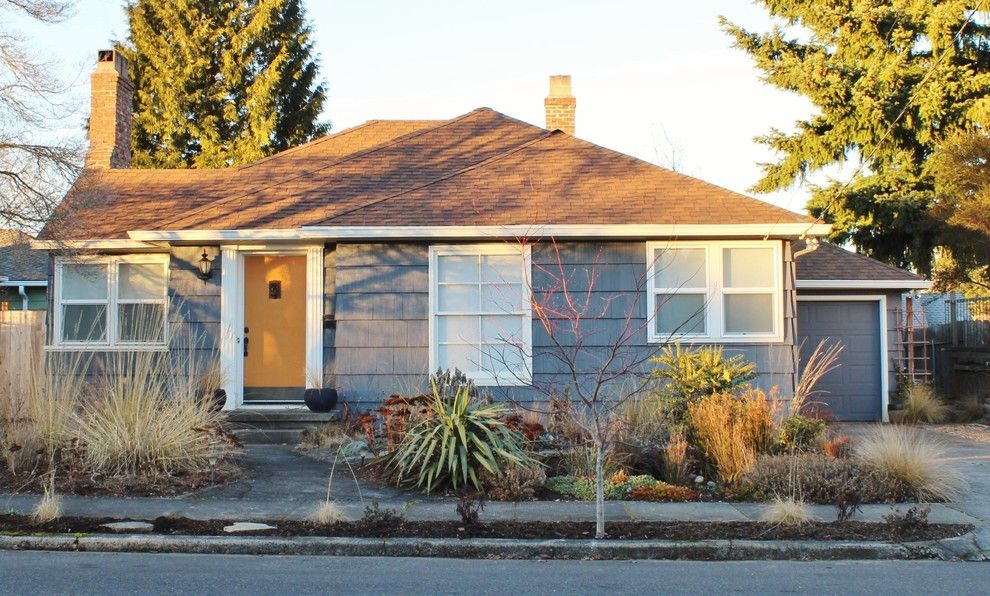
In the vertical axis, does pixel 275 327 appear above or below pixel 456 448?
above

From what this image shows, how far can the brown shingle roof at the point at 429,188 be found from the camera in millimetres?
12359

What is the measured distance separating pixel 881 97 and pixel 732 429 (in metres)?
13.8

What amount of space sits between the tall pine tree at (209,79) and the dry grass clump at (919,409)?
20.1 meters

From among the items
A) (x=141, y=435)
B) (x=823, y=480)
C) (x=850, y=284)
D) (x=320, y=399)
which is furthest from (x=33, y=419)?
(x=850, y=284)

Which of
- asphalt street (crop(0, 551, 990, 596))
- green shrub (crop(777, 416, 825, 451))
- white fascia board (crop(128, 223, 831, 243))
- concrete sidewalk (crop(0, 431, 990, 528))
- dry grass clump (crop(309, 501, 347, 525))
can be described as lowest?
asphalt street (crop(0, 551, 990, 596))

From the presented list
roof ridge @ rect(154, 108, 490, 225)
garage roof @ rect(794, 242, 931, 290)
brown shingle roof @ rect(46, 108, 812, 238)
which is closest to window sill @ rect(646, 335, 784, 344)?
brown shingle roof @ rect(46, 108, 812, 238)

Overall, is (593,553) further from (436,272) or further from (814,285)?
(814,285)

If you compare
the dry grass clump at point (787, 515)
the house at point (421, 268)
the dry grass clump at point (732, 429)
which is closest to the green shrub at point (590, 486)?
the dry grass clump at point (732, 429)

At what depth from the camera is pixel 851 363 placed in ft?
51.0

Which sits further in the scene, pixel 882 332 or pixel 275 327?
pixel 882 332

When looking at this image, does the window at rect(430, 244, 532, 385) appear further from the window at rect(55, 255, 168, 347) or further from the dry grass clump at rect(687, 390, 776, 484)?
the window at rect(55, 255, 168, 347)

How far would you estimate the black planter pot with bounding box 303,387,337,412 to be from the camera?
12.0 m

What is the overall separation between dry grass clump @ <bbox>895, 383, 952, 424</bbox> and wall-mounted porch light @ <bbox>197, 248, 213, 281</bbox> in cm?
1184

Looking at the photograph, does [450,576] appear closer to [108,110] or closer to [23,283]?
[108,110]
